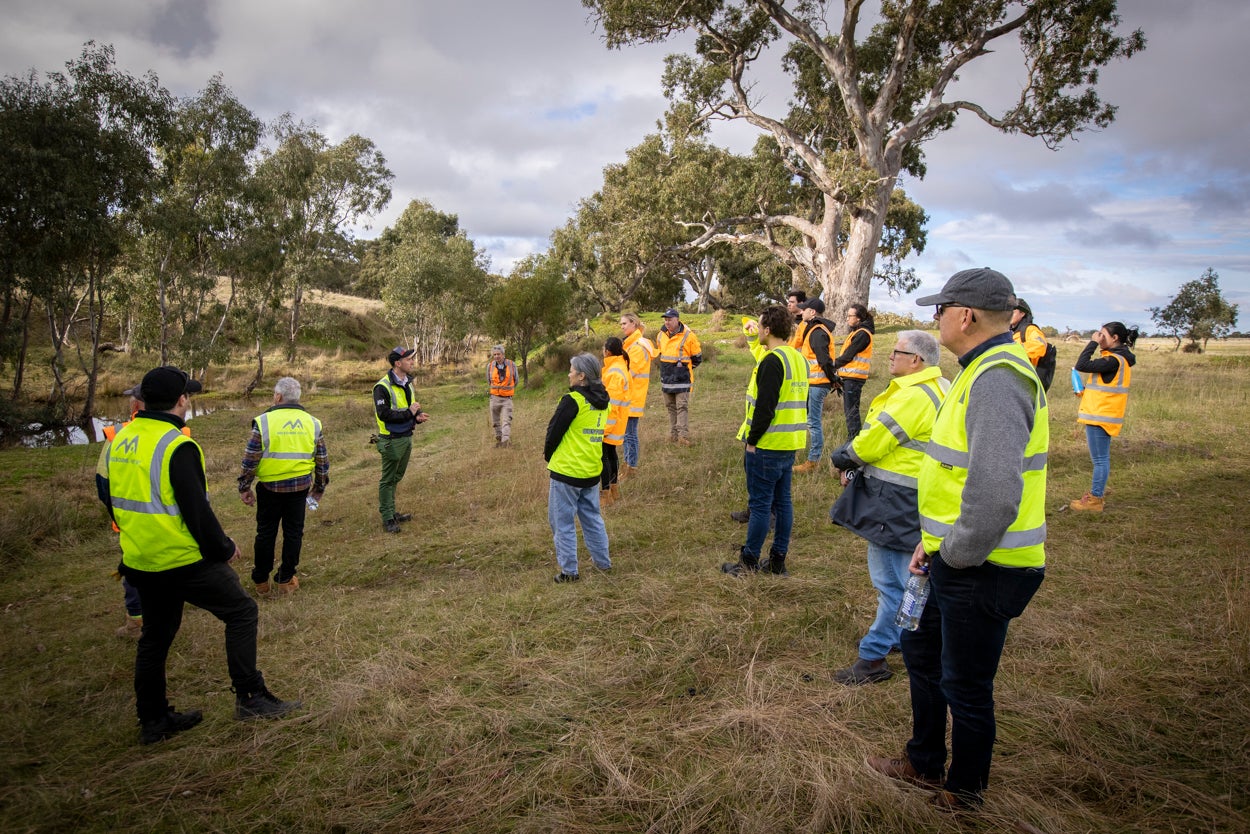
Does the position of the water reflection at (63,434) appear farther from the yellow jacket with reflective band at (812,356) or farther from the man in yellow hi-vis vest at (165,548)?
the yellow jacket with reflective band at (812,356)

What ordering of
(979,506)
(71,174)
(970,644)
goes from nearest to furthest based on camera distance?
(979,506) → (970,644) → (71,174)

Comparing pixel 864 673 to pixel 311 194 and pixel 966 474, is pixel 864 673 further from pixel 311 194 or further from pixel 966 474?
pixel 311 194

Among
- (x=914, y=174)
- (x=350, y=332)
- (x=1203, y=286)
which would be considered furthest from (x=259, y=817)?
(x=1203, y=286)

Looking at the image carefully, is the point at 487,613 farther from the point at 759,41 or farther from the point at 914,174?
the point at 914,174

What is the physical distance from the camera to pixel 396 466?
7.90 metres

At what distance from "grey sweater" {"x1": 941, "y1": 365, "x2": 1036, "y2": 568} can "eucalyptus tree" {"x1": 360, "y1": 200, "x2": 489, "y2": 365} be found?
1314 inches

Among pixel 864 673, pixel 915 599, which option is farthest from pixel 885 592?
pixel 915 599

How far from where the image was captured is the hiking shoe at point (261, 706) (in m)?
3.65

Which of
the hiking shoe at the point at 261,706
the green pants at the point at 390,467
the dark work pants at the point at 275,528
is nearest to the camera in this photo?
the hiking shoe at the point at 261,706

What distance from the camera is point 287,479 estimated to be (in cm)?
580

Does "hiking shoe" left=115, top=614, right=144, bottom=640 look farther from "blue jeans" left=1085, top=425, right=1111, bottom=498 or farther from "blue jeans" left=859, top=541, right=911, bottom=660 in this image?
"blue jeans" left=1085, top=425, right=1111, bottom=498

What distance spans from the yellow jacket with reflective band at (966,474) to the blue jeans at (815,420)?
6.01m

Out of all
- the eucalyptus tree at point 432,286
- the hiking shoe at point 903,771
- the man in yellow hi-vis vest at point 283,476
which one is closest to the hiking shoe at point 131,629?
the man in yellow hi-vis vest at point 283,476

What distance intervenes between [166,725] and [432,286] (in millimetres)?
31967
